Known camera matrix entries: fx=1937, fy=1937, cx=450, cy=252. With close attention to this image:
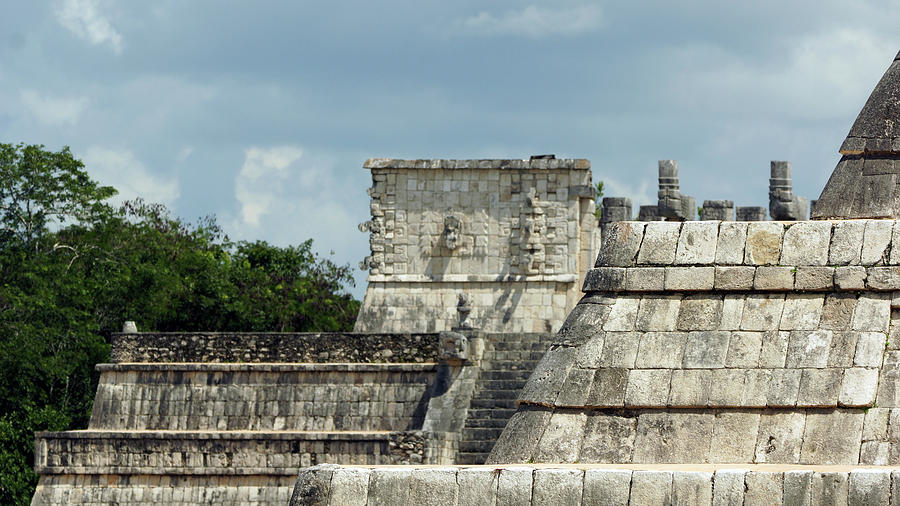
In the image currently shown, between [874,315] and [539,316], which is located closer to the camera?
[874,315]

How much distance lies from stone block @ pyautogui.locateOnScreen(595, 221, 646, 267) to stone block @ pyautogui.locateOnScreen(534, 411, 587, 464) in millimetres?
1427

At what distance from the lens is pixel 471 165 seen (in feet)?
117

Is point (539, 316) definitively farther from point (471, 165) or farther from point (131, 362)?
point (131, 362)

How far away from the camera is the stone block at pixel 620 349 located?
15.3 meters

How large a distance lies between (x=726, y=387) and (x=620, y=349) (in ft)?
3.06

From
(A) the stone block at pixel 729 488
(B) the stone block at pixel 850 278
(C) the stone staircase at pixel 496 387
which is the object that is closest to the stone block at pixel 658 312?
(B) the stone block at pixel 850 278

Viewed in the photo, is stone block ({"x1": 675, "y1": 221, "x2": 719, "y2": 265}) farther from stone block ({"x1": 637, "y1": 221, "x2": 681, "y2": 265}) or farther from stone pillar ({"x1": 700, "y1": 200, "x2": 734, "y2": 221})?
stone pillar ({"x1": 700, "y1": 200, "x2": 734, "y2": 221})

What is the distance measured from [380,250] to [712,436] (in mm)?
21639

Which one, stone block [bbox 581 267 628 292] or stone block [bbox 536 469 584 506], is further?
stone block [bbox 581 267 628 292]

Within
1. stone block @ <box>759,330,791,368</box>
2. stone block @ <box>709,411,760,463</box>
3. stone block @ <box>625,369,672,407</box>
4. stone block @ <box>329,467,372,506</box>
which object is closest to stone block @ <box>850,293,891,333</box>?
stone block @ <box>759,330,791,368</box>

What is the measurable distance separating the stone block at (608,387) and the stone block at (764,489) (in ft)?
10.2

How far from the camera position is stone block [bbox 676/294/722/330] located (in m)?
15.4

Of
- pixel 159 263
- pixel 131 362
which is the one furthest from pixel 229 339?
pixel 159 263

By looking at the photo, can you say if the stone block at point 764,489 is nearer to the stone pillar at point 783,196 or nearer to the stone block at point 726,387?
the stone block at point 726,387
